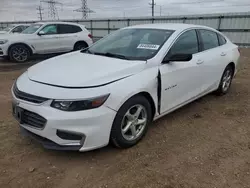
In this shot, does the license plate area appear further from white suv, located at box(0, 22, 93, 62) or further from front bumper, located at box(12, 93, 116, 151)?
white suv, located at box(0, 22, 93, 62)

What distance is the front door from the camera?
3281mm

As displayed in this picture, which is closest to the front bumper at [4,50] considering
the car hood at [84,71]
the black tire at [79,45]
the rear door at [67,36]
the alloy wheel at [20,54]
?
the alloy wheel at [20,54]

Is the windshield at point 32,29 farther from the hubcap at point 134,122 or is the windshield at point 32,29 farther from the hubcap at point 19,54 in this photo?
the hubcap at point 134,122

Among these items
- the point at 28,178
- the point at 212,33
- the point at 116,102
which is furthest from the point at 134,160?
the point at 212,33

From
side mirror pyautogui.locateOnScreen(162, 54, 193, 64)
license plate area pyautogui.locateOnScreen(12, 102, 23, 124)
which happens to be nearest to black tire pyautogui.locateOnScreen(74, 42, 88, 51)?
side mirror pyautogui.locateOnScreen(162, 54, 193, 64)

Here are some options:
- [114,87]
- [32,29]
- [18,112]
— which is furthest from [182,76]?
[32,29]

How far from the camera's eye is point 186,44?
3.78 metres

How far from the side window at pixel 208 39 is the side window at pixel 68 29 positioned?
7.49 m

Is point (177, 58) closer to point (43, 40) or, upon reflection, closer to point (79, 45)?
point (43, 40)

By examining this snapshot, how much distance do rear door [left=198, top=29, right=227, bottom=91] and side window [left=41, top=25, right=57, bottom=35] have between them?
748 centimetres

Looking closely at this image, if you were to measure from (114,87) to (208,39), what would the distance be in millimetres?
2660

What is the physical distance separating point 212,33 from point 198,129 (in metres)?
2.13

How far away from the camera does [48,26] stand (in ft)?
32.8

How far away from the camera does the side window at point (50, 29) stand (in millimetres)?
9859
